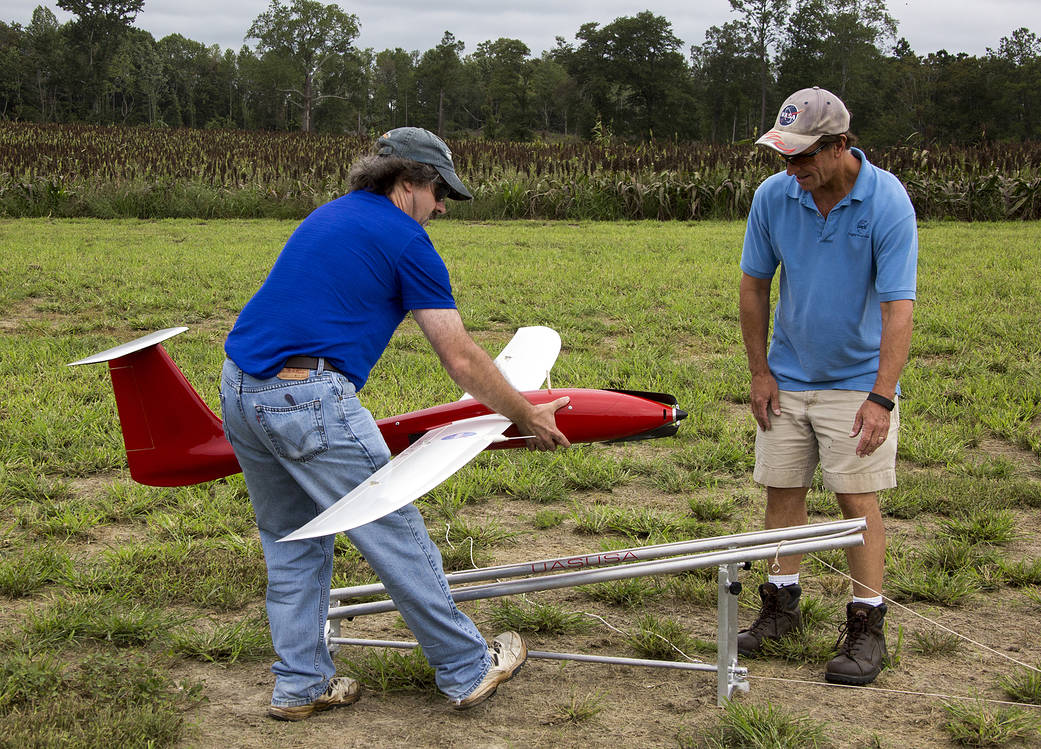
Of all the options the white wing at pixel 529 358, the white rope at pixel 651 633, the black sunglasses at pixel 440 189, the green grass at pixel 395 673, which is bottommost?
the green grass at pixel 395 673

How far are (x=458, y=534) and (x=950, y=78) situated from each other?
83728 millimetres

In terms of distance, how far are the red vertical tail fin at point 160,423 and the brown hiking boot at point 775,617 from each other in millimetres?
2250

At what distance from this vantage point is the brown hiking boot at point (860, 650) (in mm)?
3387

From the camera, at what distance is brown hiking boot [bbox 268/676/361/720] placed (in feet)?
10.4

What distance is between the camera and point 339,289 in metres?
2.90

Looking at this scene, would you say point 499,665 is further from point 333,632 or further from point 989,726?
point 989,726

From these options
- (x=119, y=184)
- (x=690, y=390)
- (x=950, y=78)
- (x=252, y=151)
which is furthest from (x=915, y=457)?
(x=950, y=78)

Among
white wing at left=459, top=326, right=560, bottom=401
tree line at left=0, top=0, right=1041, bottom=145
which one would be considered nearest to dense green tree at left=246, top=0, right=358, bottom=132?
tree line at left=0, top=0, right=1041, bottom=145

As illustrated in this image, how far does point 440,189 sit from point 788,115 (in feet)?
4.43

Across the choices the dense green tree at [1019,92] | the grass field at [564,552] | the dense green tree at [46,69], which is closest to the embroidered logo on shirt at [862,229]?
the grass field at [564,552]

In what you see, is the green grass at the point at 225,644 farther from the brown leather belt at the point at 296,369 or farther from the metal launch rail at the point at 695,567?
the brown leather belt at the point at 296,369

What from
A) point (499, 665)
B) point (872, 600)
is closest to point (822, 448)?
point (872, 600)

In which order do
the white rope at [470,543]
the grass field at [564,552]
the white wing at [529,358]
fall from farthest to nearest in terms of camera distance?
the white rope at [470,543], the white wing at [529,358], the grass field at [564,552]

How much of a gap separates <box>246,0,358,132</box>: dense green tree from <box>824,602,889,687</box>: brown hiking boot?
3972 inches
